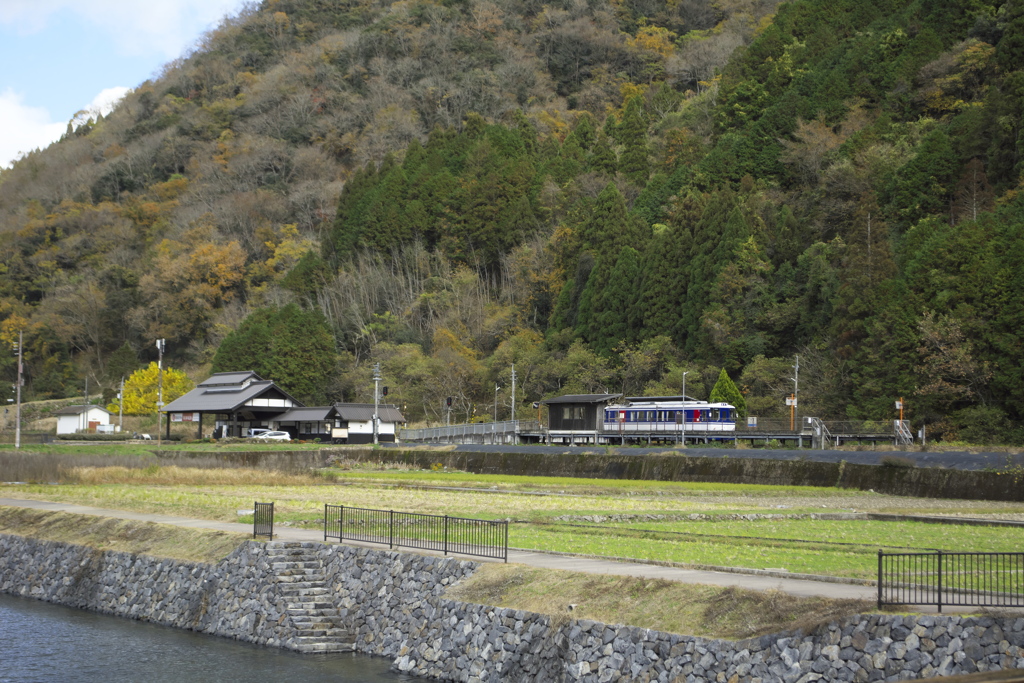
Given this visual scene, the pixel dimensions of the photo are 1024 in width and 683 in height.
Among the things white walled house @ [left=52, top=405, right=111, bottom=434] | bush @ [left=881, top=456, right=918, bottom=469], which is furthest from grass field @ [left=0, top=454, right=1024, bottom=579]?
white walled house @ [left=52, top=405, right=111, bottom=434]

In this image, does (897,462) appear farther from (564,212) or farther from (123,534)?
(564,212)

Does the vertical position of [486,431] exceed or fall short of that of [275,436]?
it exceeds it

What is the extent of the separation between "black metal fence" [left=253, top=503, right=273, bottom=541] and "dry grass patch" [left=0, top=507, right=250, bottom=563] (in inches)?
24.5

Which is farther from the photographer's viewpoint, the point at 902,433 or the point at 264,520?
the point at 902,433

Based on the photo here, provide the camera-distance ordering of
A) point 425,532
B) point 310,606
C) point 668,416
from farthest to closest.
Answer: point 668,416, point 425,532, point 310,606

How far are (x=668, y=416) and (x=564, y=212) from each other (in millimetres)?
40542

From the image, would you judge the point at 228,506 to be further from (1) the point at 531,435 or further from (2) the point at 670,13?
(2) the point at 670,13

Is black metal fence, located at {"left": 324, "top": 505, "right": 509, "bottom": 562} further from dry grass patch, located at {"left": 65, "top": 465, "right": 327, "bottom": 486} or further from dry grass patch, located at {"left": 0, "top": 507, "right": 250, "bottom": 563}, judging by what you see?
dry grass patch, located at {"left": 65, "top": 465, "right": 327, "bottom": 486}

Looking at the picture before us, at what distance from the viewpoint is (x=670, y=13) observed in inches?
5807

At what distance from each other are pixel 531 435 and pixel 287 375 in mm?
29766

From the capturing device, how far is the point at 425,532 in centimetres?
2097

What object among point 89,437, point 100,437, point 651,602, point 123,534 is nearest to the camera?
point 651,602

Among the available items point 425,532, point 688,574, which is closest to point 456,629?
point 688,574

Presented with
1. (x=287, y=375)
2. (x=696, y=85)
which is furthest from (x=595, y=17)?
(x=287, y=375)
